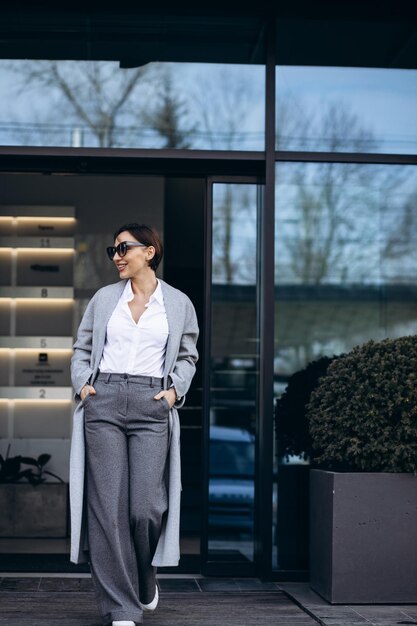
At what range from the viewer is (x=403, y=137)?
6.05m

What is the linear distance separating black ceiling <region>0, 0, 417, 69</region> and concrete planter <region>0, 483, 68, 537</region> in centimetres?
331

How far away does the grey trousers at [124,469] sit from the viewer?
4.25 m

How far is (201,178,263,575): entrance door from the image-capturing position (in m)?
5.76

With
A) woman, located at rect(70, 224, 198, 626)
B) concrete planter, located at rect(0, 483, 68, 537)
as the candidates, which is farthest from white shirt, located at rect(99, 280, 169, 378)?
concrete planter, located at rect(0, 483, 68, 537)

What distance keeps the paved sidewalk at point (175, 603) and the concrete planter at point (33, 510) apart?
1.91m

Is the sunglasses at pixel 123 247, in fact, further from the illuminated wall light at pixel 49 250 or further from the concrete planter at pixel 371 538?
the illuminated wall light at pixel 49 250

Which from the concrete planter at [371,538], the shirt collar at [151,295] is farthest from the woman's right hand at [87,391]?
the concrete planter at [371,538]

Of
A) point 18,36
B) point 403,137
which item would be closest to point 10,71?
point 18,36

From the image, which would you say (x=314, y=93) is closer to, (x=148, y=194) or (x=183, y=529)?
(x=148, y=194)

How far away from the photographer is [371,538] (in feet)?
16.0

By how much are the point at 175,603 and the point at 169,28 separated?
10.5ft

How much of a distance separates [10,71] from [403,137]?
91.7 inches

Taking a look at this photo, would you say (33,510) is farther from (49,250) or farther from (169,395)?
(169,395)

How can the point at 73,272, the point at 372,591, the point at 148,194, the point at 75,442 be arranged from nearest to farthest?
1. the point at 75,442
2. the point at 372,591
3. the point at 148,194
4. the point at 73,272
